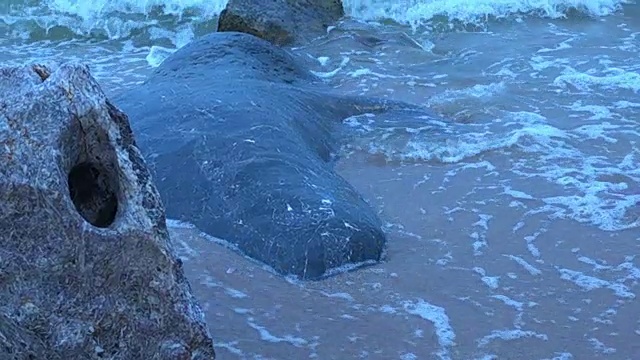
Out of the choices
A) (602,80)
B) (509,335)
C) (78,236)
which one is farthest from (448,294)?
(602,80)

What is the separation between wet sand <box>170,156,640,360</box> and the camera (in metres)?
3.93

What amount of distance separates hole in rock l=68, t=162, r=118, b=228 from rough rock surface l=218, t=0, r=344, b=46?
677 cm

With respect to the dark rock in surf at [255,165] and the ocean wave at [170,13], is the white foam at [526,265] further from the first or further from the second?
the ocean wave at [170,13]

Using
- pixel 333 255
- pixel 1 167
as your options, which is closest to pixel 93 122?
pixel 1 167

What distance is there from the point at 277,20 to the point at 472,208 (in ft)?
16.0

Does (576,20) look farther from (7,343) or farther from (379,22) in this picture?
(7,343)

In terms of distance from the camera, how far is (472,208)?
5.40m

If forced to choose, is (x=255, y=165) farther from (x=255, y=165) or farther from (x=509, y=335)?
(x=509, y=335)

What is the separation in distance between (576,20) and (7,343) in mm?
9762

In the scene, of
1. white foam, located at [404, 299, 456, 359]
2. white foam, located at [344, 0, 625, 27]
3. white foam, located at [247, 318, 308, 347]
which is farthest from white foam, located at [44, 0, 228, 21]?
white foam, located at [247, 318, 308, 347]

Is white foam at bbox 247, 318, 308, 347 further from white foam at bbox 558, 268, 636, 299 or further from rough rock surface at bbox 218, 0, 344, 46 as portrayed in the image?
rough rock surface at bbox 218, 0, 344, 46

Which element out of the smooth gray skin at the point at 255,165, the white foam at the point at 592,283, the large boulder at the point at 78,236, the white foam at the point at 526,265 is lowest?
the white foam at the point at 526,265

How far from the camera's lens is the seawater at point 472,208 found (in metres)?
4.04

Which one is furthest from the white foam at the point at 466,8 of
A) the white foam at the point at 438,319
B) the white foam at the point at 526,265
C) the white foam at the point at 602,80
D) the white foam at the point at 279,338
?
the white foam at the point at 279,338
